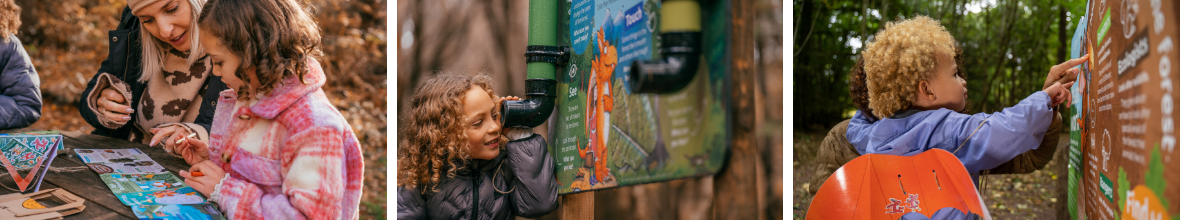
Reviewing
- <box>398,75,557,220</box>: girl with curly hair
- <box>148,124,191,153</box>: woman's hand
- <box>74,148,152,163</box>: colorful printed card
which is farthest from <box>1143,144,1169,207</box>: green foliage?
<box>74,148,152,163</box>: colorful printed card

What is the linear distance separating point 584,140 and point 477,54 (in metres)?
0.85

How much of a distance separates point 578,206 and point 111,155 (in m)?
2.04

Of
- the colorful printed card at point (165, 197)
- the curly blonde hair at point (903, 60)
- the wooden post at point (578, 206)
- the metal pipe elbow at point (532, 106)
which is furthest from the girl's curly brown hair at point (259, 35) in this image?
the curly blonde hair at point (903, 60)

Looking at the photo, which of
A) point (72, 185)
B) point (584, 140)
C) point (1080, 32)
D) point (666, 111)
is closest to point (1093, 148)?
point (1080, 32)

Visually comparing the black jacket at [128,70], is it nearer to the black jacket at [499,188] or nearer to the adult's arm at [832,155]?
the black jacket at [499,188]

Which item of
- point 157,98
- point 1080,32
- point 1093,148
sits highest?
point 1080,32

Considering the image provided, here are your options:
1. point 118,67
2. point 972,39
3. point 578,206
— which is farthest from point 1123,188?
point 118,67

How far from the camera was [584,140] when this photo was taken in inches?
122

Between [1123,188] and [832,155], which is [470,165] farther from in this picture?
[1123,188]

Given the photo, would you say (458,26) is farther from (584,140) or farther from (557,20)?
(584,140)

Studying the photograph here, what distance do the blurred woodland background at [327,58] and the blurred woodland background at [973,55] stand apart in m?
2.36

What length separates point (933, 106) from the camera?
2400 mm

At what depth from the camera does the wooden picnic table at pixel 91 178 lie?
2.65 meters

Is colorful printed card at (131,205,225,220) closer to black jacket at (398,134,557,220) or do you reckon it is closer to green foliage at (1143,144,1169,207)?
black jacket at (398,134,557,220)
